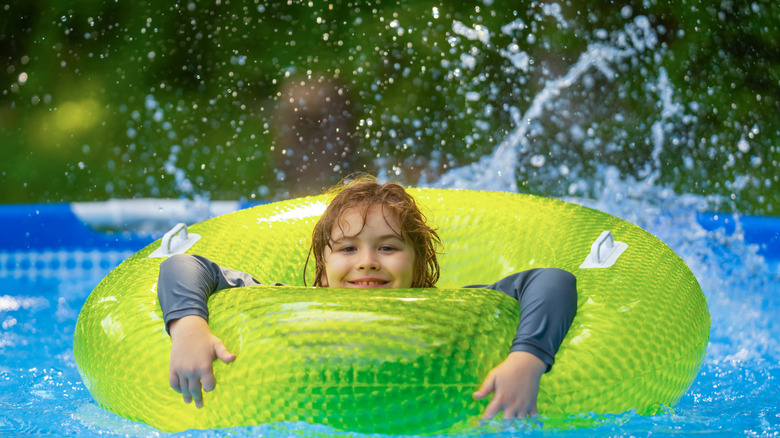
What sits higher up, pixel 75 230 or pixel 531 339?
pixel 75 230

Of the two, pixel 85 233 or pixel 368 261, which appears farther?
pixel 85 233

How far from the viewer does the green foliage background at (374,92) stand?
243 inches

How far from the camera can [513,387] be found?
1331 millimetres

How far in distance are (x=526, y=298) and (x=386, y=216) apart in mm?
442

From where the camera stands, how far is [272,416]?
1.33 meters

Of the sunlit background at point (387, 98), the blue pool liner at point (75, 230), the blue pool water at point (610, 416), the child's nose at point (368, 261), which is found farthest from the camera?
the sunlit background at point (387, 98)

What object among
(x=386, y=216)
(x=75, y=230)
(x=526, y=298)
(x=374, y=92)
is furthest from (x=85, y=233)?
(x=526, y=298)

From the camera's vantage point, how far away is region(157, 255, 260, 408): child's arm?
4.53 feet

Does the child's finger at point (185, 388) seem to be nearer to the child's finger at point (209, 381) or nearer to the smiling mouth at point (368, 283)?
the child's finger at point (209, 381)

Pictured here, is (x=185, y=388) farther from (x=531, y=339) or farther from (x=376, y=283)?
(x=531, y=339)

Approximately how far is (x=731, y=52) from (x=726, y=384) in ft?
15.5

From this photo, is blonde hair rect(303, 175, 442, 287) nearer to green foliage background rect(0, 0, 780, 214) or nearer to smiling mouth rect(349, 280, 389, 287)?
smiling mouth rect(349, 280, 389, 287)

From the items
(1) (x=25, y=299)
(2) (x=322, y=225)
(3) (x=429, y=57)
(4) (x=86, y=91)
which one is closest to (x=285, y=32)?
(3) (x=429, y=57)

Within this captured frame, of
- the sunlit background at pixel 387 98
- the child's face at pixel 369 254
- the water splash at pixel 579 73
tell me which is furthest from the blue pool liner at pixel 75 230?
the child's face at pixel 369 254
